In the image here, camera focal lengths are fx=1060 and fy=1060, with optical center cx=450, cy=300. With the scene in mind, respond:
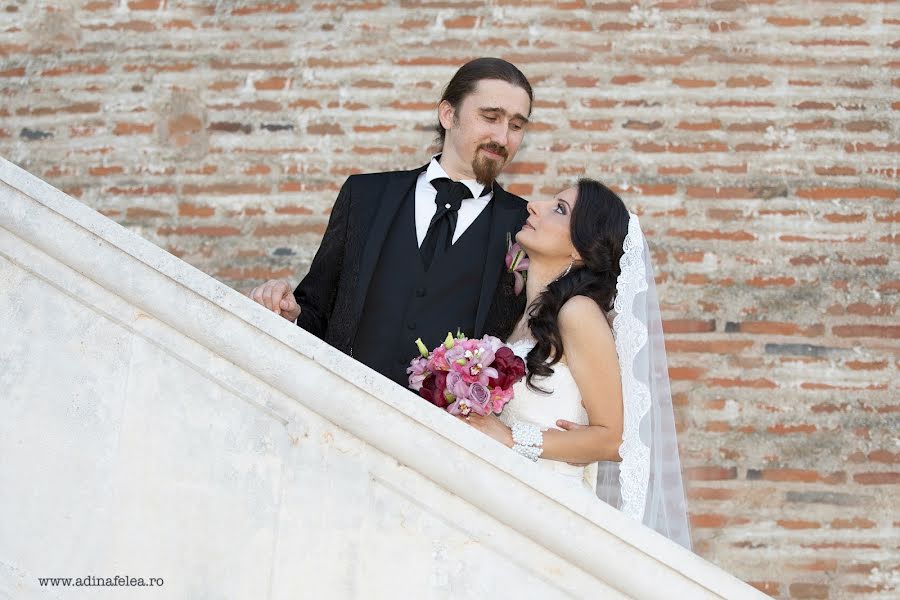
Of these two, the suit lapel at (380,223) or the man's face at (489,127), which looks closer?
the suit lapel at (380,223)

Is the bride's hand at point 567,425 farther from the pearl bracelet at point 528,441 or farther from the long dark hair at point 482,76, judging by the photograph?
the long dark hair at point 482,76

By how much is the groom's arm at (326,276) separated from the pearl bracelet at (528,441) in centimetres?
83

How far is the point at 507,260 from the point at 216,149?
79.2 inches

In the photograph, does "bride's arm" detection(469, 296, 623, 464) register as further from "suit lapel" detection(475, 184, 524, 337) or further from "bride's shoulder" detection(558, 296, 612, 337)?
"suit lapel" detection(475, 184, 524, 337)

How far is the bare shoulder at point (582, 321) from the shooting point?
2998mm

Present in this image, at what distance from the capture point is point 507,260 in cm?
330

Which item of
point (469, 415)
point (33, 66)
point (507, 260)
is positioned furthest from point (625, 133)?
point (33, 66)

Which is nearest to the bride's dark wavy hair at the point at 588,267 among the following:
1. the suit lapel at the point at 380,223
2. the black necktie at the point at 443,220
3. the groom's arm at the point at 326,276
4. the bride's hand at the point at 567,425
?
the bride's hand at the point at 567,425

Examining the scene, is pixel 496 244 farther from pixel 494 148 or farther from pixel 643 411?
pixel 643 411

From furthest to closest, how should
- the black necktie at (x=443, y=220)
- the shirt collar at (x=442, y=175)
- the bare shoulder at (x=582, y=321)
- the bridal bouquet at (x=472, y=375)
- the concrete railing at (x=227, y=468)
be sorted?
the shirt collar at (x=442, y=175) < the black necktie at (x=443, y=220) < the bare shoulder at (x=582, y=321) < the bridal bouquet at (x=472, y=375) < the concrete railing at (x=227, y=468)

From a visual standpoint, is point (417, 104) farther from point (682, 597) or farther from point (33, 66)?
point (682, 597)

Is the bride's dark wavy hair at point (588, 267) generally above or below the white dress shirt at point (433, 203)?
below

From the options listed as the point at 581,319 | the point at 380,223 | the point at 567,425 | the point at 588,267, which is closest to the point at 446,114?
the point at 380,223

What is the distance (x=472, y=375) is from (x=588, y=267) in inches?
25.9
